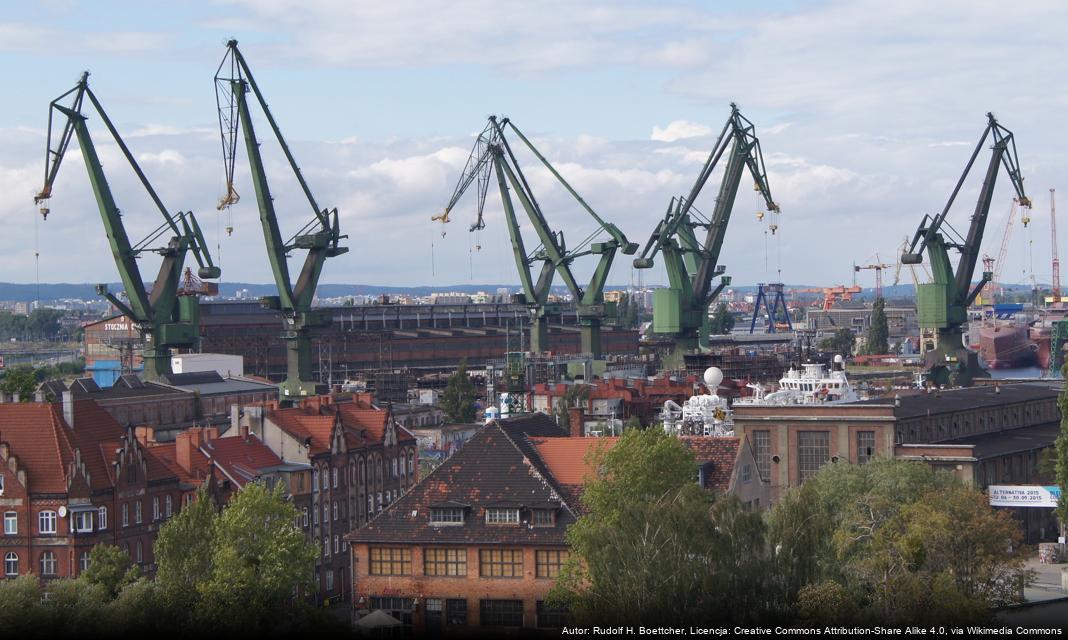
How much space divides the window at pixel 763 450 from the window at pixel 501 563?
82.4ft

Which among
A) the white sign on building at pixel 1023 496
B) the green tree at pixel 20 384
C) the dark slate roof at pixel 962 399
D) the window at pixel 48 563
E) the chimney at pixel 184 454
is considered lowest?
the window at pixel 48 563

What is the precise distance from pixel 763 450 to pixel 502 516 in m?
25.2

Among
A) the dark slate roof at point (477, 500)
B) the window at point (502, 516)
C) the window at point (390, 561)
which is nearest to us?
the dark slate roof at point (477, 500)

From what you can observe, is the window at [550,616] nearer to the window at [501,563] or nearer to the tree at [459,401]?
the window at [501,563]

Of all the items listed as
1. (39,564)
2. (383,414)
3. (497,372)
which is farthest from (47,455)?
(497,372)

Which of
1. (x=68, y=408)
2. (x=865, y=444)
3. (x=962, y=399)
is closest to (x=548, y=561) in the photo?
(x=68, y=408)

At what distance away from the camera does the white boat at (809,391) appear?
7344 centimetres

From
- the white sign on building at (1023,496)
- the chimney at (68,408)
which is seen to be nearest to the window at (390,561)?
the chimney at (68,408)

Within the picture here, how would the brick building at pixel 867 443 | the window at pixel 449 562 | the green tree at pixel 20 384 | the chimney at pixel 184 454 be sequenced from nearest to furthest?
the window at pixel 449 562
the chimney at pixel 184 454
the brick building at pixel 867 443
the green tree at pixel 20 384

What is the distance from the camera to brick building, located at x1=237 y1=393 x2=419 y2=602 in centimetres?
6631

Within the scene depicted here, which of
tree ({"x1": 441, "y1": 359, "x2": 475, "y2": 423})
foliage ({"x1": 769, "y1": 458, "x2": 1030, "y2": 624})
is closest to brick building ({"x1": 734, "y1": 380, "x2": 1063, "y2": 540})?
foliage ({"x1": 769, "y1": 458, "x2": 1030, "y2": 624})

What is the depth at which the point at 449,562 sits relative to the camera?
160ft

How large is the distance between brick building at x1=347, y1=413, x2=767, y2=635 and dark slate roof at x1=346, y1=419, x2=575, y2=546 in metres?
0.03

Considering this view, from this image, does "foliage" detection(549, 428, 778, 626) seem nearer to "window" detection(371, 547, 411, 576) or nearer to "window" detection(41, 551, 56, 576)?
"window" detection(371, 547, 411, 576)
